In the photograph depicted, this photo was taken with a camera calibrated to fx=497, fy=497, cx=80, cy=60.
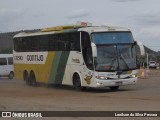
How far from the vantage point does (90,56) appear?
25.0m

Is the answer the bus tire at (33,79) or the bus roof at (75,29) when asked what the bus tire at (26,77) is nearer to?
the bus tire at (33,79)

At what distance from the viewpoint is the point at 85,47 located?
998 inches

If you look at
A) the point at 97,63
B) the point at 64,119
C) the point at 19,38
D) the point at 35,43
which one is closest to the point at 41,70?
the point at 35,43

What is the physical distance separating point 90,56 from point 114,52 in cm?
123

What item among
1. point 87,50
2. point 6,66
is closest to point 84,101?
point 87,50

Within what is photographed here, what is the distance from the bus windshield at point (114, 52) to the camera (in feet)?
81.5

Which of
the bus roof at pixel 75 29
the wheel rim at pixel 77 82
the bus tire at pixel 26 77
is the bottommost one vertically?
the bus tire at pixel 26 77

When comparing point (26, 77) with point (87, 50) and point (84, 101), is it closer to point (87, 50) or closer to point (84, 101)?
point (87, 50)

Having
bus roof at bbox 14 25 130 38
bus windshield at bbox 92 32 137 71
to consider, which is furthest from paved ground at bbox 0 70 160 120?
bus roof at bbox 14 25 130 38

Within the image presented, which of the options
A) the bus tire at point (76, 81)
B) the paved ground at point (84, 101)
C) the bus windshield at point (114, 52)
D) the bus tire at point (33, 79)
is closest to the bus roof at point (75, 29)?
the bus windshield at point (114, 52)

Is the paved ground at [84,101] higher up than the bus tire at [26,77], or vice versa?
the paved ground at [84,101]

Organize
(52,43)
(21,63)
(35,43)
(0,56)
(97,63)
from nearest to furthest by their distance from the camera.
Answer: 1. (97,63)
2. (52,43)
3. (35,43)
4. (21,63)
5. (0,56)

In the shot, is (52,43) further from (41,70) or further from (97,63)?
(97,63)

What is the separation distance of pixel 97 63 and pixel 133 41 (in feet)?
7.94
